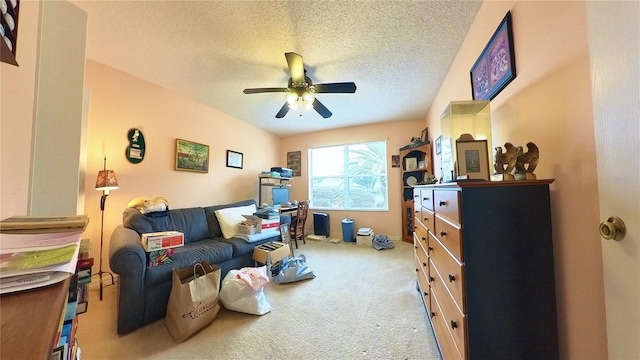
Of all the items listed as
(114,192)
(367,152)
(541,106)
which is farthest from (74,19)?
(367,152)

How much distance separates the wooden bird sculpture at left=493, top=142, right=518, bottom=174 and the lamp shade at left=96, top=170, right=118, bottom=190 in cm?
314

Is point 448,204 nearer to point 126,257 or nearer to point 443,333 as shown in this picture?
point 443,333

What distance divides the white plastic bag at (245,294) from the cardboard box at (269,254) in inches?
23.0

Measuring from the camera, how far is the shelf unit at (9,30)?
2.05 feet

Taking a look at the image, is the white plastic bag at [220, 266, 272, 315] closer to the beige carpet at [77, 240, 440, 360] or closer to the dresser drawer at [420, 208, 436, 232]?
the beige carpet at [77, 240, 440, 360]

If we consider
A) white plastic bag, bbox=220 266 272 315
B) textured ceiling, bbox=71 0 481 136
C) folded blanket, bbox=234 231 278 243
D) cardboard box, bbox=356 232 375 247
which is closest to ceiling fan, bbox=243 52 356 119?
textured ceiling, bbox=71 0 481 136

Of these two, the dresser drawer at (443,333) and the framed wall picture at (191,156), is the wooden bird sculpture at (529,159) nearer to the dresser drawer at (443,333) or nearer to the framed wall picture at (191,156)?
the dresser drawer at (443,333)

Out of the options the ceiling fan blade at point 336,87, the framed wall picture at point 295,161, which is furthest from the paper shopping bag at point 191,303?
the framed wall picture at point 295,161

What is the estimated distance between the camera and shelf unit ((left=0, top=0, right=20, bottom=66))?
626 mm

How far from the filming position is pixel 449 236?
3.52ft

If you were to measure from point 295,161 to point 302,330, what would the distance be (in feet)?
12.8

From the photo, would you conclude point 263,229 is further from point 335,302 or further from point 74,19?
point 74,19

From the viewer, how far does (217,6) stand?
152cm

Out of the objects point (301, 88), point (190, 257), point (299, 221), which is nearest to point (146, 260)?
point (190, 257)
